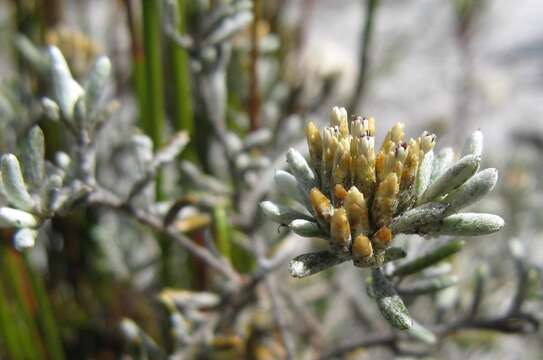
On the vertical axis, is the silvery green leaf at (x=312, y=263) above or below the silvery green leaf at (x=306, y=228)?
below

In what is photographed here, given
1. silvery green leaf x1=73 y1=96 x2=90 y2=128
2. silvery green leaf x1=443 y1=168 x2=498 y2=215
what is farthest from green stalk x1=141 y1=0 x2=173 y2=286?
silvery green leaf x1=443 y1=168 x2=498 y2=215

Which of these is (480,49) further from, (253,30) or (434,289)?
(434,289)

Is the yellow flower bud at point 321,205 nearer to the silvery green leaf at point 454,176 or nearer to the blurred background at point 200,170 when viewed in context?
the silvery green leaf at point 454,176

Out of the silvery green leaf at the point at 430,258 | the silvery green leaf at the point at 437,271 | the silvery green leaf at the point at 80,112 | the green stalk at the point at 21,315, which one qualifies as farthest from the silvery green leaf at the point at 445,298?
the green stalk at the point at 21,315

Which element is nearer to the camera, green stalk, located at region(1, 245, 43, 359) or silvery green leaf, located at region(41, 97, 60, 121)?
silvery green leaf, located at region(41, 97, 60, 121)

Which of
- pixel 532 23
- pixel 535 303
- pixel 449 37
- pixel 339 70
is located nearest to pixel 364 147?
pixel 535 303

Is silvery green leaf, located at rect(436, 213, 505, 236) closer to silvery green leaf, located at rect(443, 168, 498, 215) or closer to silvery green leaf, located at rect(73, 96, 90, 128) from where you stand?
silvery green leaf, located at rect(443, 168, 498, 215)
